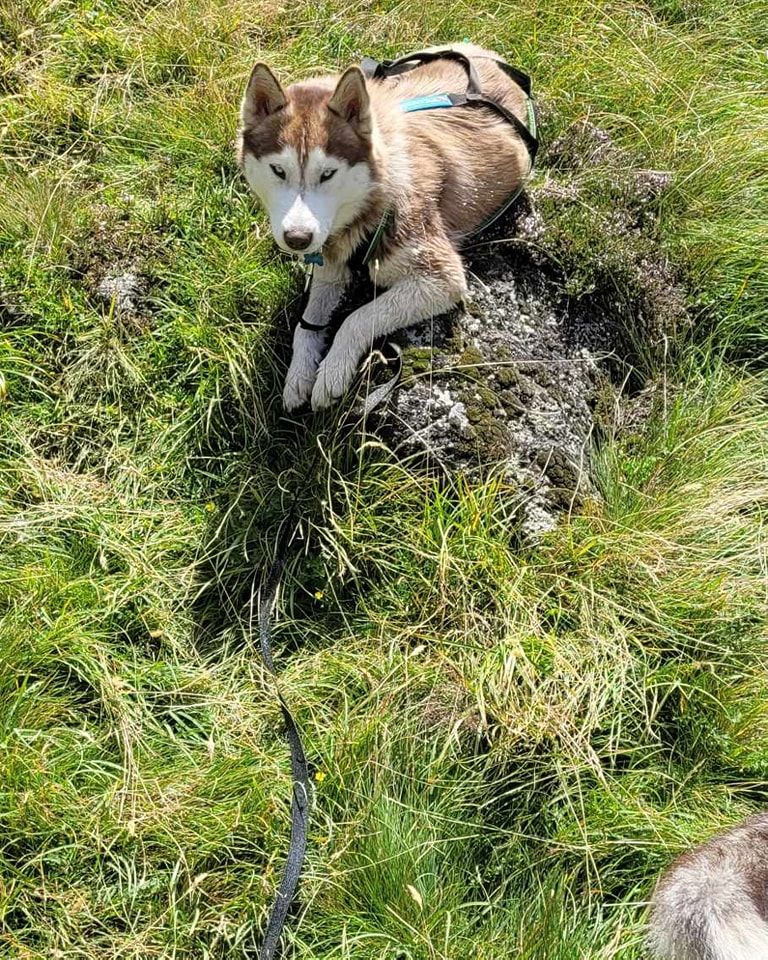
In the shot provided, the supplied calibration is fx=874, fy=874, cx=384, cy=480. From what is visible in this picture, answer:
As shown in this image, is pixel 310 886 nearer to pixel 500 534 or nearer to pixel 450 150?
pixel 500 534

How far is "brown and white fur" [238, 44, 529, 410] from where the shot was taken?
288 cm

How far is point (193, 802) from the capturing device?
108 inches

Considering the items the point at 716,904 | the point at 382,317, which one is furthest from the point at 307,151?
the point at 716,904

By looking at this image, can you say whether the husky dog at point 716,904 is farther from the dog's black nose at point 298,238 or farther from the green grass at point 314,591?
the dog's black nose at point 298,238

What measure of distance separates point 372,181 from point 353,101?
0.89ft

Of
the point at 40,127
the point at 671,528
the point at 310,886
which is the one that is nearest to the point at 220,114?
the point at 40,127

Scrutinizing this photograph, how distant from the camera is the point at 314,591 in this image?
3260mm

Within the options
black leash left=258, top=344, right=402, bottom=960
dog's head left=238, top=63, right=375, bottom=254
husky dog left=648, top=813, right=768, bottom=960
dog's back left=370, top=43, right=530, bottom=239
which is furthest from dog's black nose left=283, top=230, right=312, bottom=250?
husky dog left=648, top=813, right=768, bottom=960

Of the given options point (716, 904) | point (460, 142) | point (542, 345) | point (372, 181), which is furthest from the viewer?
point (542, 345)

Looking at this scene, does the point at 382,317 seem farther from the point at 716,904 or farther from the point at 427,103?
the point at 716,904

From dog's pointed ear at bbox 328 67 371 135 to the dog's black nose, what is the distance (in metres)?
0.47

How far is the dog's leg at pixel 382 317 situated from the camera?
3.27m

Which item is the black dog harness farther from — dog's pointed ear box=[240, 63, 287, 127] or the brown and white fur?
dog's pointed ear box=[240, 63, 287, 127]

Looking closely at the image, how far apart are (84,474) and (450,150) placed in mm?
1941
